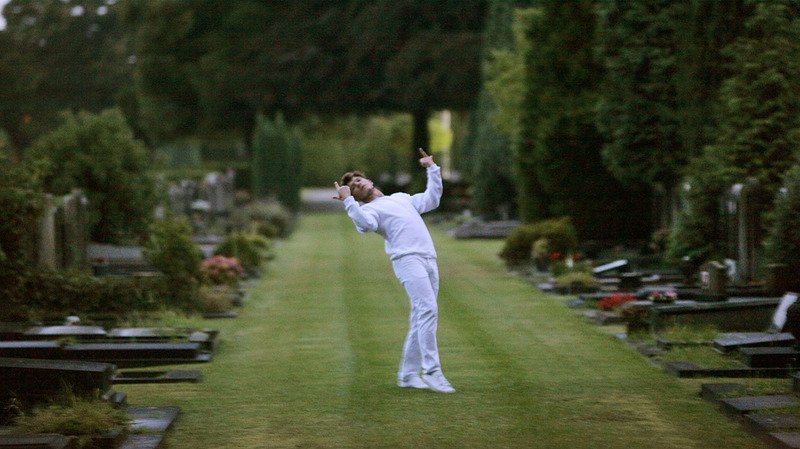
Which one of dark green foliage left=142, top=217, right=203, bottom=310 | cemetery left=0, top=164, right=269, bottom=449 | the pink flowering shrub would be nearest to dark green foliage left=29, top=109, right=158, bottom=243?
cemetery left=0, top=164, right=269, bottom=449

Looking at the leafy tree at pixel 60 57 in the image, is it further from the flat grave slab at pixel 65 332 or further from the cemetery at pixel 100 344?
the flat grave slab at pixel 65 332

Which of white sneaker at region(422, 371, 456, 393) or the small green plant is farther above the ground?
the small green plant

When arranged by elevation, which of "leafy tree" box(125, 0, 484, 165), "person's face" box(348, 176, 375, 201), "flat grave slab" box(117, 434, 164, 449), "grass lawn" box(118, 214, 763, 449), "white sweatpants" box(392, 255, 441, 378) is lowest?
"grass lawn" box(118, 214, 763, 449)

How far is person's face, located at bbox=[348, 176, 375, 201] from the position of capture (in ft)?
31.0

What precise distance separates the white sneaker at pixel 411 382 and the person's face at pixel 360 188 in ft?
5.13

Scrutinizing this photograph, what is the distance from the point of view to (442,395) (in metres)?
9.07

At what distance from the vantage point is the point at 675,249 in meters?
17.5

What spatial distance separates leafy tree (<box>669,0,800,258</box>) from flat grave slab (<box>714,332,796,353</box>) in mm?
5802

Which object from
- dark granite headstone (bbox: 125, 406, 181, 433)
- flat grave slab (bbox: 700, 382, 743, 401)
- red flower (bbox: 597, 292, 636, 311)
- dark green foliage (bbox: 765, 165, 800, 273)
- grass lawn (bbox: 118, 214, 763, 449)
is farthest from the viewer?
red flower (bbox: 597, 292, 636, 311)

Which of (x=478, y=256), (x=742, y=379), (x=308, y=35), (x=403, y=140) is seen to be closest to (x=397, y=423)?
(x=742, y=379)

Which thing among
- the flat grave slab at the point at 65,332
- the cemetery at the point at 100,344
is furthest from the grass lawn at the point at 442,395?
the flat grave slab at the point at 65,332

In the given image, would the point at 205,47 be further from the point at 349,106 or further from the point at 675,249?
the point at 675,249

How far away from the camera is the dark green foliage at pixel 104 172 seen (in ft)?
64.5

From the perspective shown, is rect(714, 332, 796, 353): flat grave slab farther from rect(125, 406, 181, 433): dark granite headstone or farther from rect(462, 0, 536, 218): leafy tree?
rect(462, 0, 536, 218): leafy tree
